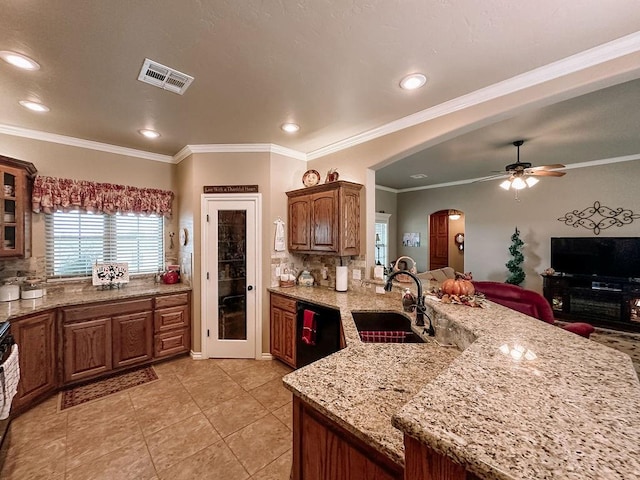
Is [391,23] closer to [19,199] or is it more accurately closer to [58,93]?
[58,93]

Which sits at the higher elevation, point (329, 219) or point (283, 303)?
point (329, 219)

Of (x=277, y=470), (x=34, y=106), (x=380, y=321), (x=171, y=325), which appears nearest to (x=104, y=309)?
(x=171, y=325)

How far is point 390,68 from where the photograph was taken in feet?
6.14

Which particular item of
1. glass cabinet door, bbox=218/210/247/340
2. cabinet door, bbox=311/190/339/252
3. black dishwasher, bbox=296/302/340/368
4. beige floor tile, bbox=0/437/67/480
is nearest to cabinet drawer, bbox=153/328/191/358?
glass cabinet door, bbox=218/210/247/340

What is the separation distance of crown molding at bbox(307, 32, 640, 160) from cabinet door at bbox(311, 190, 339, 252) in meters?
0.87

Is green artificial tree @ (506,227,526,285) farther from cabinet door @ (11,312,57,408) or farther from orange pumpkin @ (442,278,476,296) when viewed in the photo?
cabinet door @ (11,312,57,408)

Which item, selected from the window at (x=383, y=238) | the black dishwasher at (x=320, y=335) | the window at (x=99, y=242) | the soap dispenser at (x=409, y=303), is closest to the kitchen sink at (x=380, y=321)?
the soap dispenser at (x=409, y=303)

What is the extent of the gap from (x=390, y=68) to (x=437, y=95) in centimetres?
59

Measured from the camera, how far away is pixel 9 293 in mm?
2654

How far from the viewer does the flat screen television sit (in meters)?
4.43

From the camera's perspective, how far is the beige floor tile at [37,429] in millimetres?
2049

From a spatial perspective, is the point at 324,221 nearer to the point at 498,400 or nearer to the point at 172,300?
the point at 172,300

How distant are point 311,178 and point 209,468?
118 inches

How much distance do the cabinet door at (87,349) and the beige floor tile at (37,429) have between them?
0.46m
